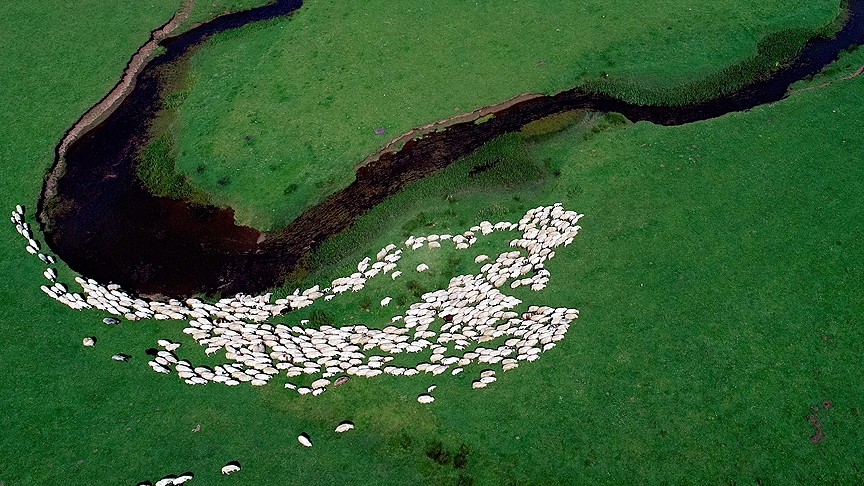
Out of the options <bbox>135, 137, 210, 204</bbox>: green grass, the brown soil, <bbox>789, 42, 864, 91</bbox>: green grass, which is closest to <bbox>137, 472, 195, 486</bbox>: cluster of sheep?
<bbox>135, 137, 210, 204</bbox>: green grass

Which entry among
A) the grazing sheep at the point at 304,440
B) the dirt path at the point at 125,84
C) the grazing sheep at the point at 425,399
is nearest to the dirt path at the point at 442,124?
the grazing sheep at the point at 425,399

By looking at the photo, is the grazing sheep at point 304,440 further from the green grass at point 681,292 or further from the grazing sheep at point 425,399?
the green grass at point 681,292

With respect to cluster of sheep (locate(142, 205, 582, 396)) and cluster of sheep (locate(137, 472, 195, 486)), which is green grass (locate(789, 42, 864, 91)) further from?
cluster of sheep (locate(137, 472, 195, 486))

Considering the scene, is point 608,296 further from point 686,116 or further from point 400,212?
point 686,116

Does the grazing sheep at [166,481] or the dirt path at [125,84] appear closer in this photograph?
the grazing sheep at [166,481]

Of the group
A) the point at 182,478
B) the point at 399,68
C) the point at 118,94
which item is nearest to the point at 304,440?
the point at 182,478

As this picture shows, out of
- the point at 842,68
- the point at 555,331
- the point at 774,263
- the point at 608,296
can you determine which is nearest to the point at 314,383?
the point at 555,331

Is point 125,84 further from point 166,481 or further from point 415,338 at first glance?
point 166,481
